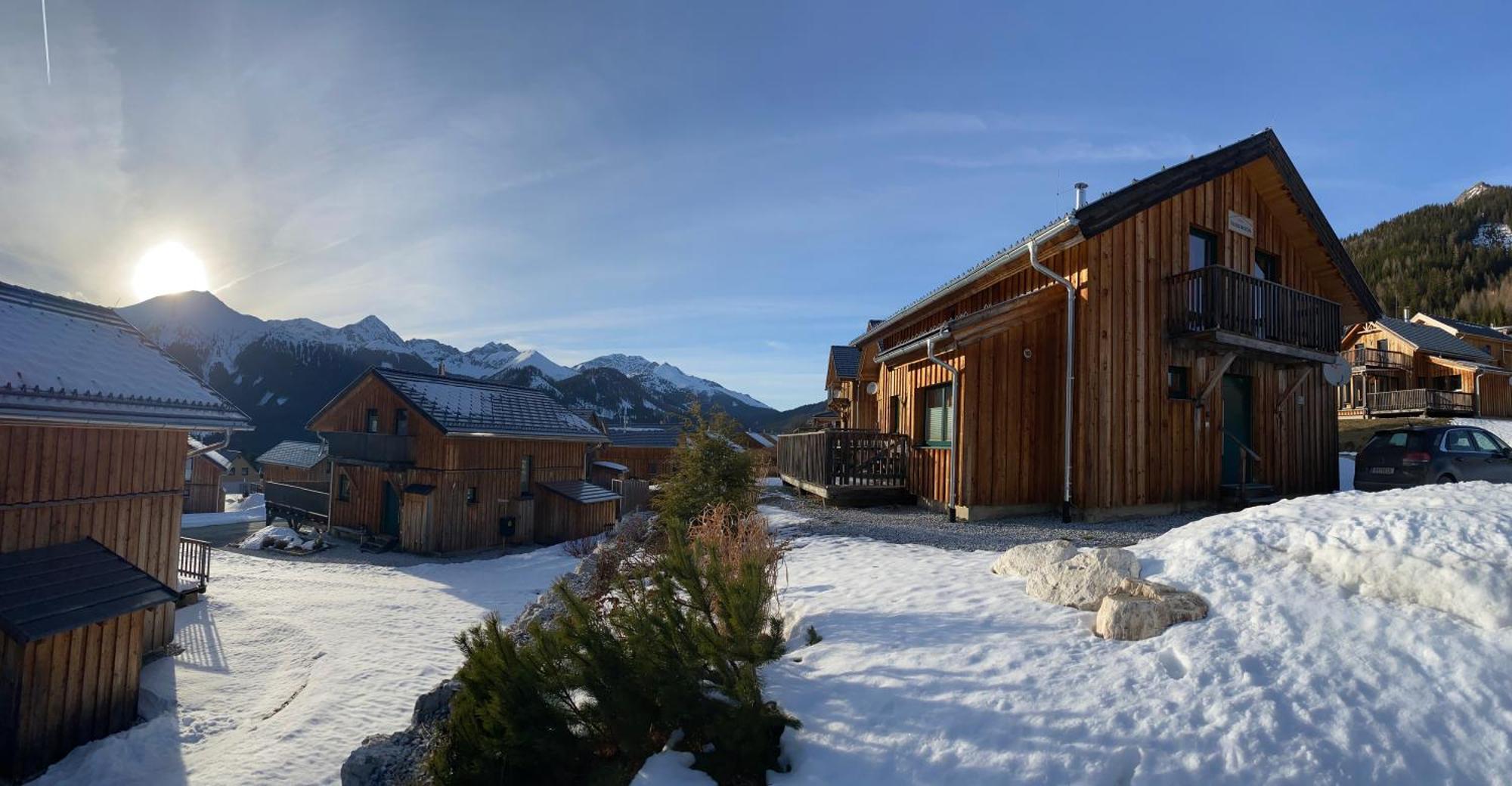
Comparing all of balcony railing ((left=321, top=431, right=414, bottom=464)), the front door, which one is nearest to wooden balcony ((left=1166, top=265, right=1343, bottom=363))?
the front door

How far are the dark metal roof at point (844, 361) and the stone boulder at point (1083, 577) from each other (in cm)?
2364

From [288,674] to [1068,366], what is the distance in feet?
43.6

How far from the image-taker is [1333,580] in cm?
482

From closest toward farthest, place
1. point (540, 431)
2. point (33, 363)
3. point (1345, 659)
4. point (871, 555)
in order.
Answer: point (1345, 659) → point (871, 555) → point (33, 363) → point (540, 431)

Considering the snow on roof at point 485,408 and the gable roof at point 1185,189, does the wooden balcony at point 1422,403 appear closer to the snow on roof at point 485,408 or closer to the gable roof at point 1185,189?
the gable roof at point 1185,189

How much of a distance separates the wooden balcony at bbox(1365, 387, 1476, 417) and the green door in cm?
4494

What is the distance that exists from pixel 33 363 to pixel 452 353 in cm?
17409

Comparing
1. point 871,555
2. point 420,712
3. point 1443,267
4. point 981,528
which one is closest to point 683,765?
point 420,712

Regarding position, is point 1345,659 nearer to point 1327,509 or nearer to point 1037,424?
point 1327,509

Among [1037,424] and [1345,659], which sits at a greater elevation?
[1037,424]

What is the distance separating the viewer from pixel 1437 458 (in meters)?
10.4

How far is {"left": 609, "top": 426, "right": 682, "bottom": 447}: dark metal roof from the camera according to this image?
4131 cm

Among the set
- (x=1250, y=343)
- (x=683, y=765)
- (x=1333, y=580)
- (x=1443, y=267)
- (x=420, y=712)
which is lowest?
(x=420, y=712)

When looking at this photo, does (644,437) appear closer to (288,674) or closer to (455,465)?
(455,465)
